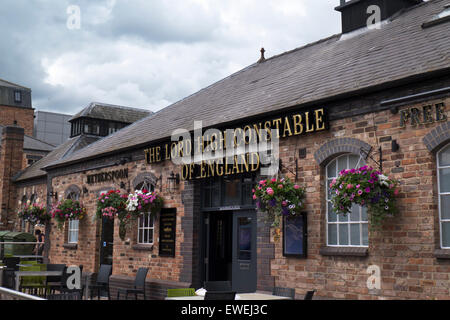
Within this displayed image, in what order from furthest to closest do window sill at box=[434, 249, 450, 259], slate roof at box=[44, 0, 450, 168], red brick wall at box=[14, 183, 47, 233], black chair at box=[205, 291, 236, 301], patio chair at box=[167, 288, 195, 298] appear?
red brick wall at box=[14, 183, 47, 233]
slate roof at box=[44, 0, 450, 168]
patio chair at box=[167, 288, 195, 298]
window sill at box=[434, 249, 450, 259]
black chair at box=[205, 291, 236, 301]

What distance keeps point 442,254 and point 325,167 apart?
281 centimetres

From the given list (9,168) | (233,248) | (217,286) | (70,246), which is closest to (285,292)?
(217,286)

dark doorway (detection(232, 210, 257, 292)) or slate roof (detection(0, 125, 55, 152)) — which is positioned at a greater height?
slate roof (detection(0, 125, 55, 152))

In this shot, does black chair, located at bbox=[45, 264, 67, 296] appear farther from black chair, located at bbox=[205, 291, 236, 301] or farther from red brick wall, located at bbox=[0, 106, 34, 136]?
red brick wall, located at bbox=[0, 106, 34, 136]

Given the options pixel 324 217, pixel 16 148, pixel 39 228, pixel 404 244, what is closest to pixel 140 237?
pixel 324 217

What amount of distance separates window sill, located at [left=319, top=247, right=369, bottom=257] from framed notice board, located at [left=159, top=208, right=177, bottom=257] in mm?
4828

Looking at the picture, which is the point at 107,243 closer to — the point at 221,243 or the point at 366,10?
the point at 221,243

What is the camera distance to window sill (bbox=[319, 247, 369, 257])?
8.79 metres

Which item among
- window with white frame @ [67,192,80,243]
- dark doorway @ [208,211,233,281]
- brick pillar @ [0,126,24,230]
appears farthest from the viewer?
brick pillar @ [0,126,24,230]

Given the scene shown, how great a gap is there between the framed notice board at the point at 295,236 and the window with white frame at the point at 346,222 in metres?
0.47

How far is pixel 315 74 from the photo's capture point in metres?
11.8

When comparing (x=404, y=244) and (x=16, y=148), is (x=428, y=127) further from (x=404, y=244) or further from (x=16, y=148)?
(x=16, y=148)

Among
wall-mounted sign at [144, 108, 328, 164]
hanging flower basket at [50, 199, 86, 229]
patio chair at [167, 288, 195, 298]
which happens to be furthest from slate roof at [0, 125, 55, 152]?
patio chair at [167, 288, 195, 298]

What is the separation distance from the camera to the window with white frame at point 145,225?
47.3 ft
